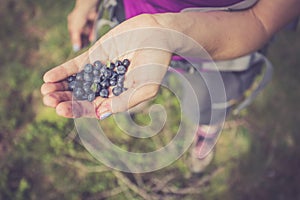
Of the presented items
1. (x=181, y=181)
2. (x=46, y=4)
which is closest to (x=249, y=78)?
(x=181, y=181)

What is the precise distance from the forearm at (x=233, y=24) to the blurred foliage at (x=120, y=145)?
0.99 metres

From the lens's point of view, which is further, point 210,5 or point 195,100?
point 195,100

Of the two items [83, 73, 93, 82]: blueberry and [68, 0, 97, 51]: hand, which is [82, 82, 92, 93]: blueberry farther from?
[68, 0, 97, 51]: hand

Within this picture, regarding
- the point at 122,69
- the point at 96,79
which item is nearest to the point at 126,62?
the point at 122,69

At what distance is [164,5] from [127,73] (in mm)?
279

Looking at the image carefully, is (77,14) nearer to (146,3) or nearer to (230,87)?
(146,3)

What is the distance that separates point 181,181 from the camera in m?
2.14

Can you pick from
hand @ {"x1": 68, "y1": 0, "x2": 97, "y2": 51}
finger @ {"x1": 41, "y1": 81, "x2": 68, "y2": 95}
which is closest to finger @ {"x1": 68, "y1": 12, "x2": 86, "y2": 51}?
hand @ {"x1": 68, "y1": 0, "x2": 97, "y2": 51}

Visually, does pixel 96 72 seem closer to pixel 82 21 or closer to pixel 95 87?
pixel 95 87

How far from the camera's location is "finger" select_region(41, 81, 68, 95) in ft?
4.32

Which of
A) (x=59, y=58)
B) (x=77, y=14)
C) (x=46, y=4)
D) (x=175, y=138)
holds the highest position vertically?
(x=77, y=14)

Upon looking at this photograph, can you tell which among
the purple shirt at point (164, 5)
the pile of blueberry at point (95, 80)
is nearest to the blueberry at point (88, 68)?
the pile of blueberry at point (95, 80)

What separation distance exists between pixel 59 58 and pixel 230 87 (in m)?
1.20

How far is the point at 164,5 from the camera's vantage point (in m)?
1.38
